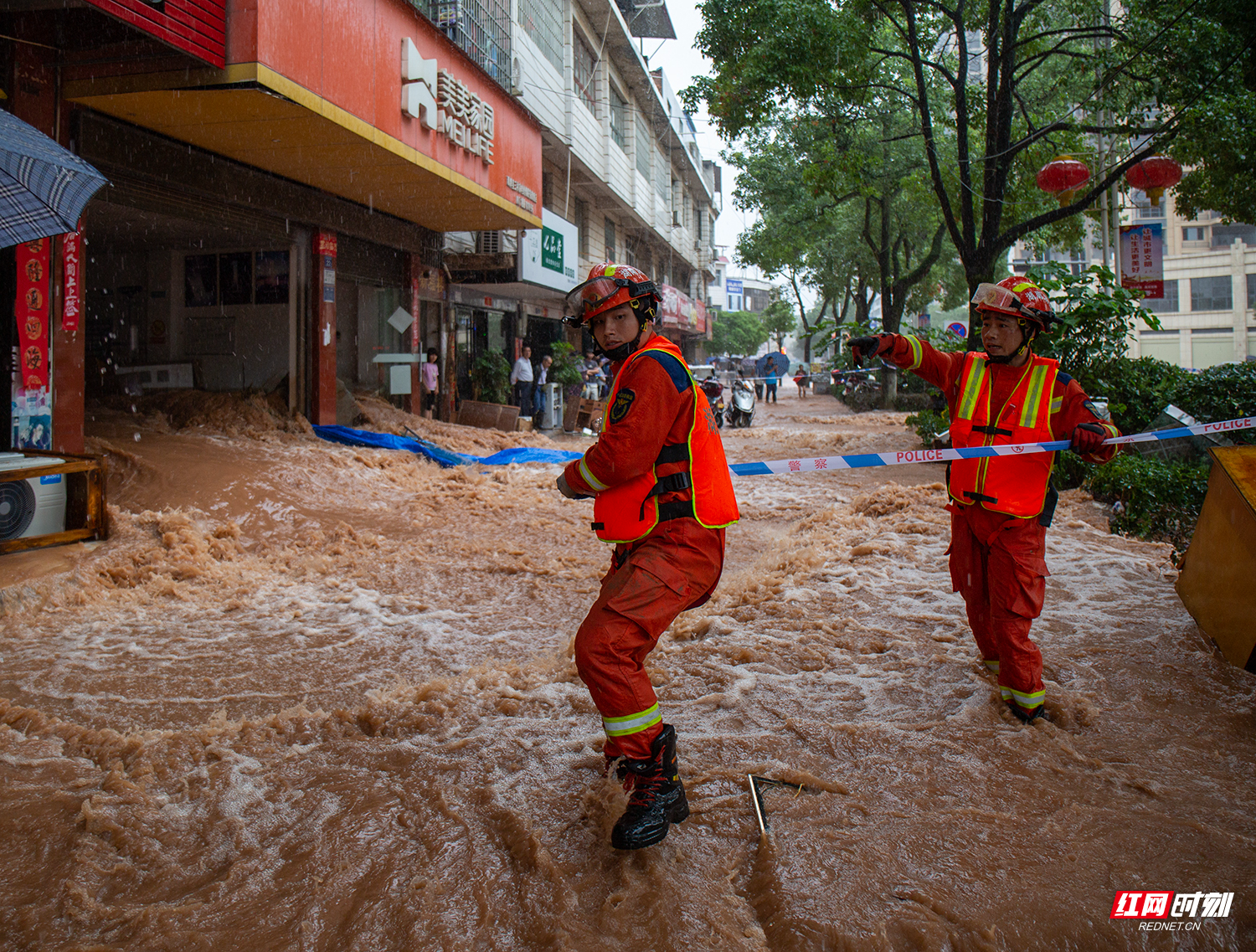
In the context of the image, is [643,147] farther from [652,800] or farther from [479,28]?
[652,800]

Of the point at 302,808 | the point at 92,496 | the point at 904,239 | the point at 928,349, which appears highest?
the point at 904,239

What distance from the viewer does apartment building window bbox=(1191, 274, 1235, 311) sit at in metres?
39.4

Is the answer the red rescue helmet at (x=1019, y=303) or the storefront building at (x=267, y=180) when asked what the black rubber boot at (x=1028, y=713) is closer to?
the red rescue helmet at (x=1019, y=303)

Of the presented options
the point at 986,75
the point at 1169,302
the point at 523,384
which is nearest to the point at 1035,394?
the point at 986,75

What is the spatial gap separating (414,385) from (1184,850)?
14.0 meters

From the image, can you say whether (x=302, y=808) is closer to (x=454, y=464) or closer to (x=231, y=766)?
(x=231, y=766)

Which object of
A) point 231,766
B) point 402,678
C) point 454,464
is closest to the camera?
point 231,766

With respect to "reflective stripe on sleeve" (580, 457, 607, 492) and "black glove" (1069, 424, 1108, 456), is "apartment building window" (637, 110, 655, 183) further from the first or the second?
"reflective stripe on sleeve" (580, 457, 607, 492)

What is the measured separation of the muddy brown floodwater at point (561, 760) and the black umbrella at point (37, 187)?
2.38 meters

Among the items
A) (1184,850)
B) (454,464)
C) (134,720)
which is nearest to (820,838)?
(1184,850)

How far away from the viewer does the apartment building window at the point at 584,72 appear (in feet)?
71.3

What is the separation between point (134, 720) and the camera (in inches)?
155

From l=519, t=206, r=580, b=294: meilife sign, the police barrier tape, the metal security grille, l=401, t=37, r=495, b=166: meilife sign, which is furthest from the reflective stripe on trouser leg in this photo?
l=519, t=206, r=580, b=294: meilife sign

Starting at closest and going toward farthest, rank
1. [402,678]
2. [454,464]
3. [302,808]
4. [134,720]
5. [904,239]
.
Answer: [302,808] → [134,720] → [402,678] → [454,464] → [904,239]
